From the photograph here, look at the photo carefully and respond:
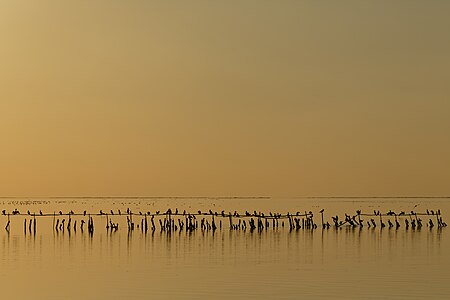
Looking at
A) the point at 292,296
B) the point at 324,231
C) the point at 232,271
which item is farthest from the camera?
the point at 324,231

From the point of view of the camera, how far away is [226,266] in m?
39.9

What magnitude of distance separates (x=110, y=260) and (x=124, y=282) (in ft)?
32.5

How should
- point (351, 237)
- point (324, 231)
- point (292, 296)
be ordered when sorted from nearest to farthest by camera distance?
point (292, 296) < point (351, 237) < point (324, 231)

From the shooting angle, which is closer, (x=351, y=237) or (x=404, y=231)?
(x=351, y=237)

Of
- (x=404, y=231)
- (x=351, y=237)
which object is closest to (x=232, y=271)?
(x=351, y=237)

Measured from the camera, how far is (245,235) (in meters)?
64.1

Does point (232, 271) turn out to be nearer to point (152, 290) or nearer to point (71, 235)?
point (152, 290)

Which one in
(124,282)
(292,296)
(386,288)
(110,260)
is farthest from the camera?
(110,260)

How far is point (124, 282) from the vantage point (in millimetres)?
33938

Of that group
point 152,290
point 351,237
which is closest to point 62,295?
point 152,290

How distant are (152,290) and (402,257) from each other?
57.6ft

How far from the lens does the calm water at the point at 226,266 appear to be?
101 ft

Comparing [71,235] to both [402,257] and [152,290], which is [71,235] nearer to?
[402,257]

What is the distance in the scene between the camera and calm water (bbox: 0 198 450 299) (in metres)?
30.9
